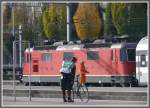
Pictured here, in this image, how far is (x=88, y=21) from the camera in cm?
5650

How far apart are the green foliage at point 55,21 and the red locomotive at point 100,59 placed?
609 inches

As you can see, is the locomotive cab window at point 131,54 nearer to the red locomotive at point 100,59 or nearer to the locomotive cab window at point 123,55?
the red locomotive at point 100,59

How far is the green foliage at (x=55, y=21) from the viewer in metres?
57.1

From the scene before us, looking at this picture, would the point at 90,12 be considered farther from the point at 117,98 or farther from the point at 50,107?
the point at 50,107

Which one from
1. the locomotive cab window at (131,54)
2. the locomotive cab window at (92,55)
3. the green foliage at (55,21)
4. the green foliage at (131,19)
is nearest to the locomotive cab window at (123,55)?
the locomotive cab window at (131,54)

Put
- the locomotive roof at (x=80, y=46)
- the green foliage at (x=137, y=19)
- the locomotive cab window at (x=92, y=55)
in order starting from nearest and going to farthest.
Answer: the locomotive roof at (x=80, y=46) < the locomotive cab window at (x=92, y=55) < the green foliage at (x=137, y=19)

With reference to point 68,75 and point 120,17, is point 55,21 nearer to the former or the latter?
point 120,17

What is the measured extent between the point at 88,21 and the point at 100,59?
1818 cm

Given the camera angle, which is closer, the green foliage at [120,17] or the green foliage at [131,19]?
the green foliage at [131,19]

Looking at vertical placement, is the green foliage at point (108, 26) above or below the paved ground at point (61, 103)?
above

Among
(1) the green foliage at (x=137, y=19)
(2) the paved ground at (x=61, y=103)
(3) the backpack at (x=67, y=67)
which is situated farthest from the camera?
(1) the green foliage at (x=137, y=19)

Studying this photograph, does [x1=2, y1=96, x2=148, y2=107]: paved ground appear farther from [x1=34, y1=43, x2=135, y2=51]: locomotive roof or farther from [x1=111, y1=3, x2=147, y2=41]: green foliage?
[x1=111, y1=3, x2=147, y2=41]: green foliage

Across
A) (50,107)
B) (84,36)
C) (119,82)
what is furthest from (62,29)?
(50,107)

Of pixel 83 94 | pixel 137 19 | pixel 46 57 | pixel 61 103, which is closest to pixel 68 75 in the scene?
pixel 61 103
